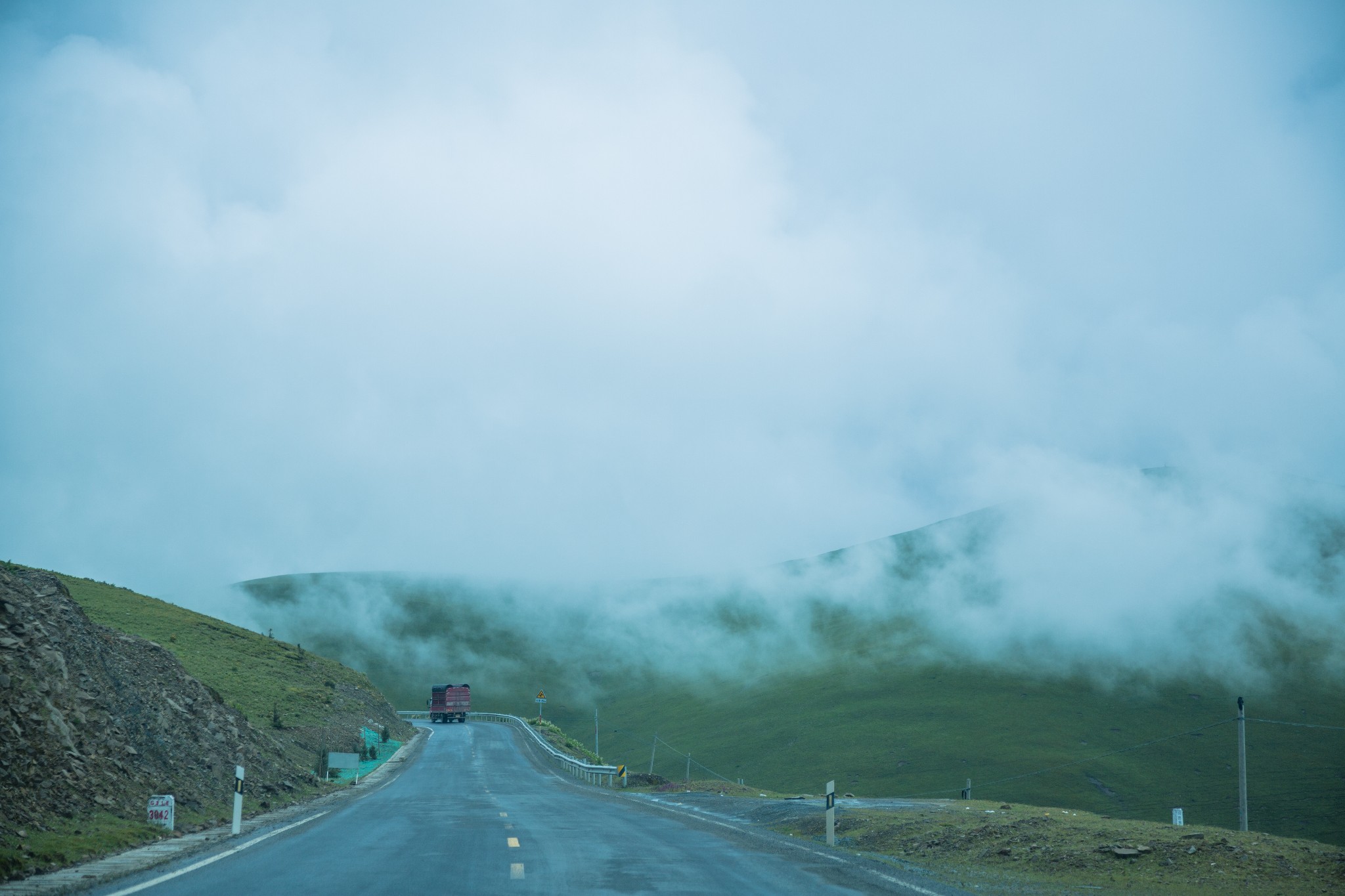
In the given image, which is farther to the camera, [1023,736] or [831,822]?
[1023,736]

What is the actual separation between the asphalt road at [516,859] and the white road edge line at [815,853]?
8 cm

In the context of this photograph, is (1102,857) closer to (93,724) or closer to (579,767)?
(93,724)

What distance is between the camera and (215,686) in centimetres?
5669

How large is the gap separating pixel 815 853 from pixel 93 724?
18162mm

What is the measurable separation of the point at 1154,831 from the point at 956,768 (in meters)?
98.6

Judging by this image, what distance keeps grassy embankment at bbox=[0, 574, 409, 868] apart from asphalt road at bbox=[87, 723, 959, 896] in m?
2.51

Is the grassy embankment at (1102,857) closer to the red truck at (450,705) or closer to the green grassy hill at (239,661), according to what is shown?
the green grassy hill at (239,661)

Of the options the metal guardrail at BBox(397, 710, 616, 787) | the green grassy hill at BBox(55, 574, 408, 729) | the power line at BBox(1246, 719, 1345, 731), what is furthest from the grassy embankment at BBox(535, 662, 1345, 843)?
the green grassy hill at BBox(55, 574, 408, 729)

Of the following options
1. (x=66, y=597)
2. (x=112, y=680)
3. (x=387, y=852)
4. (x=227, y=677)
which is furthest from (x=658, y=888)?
(x=227, y=677)

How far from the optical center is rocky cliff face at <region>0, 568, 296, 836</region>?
2022 centimetres

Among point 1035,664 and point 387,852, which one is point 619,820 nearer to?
point 387,852

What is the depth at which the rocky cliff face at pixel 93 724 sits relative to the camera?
796 inches

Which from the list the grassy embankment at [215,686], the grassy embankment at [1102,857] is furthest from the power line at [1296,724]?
the grassy embankment at [1102,857]

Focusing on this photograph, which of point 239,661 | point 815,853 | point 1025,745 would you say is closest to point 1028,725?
point 1025,745
